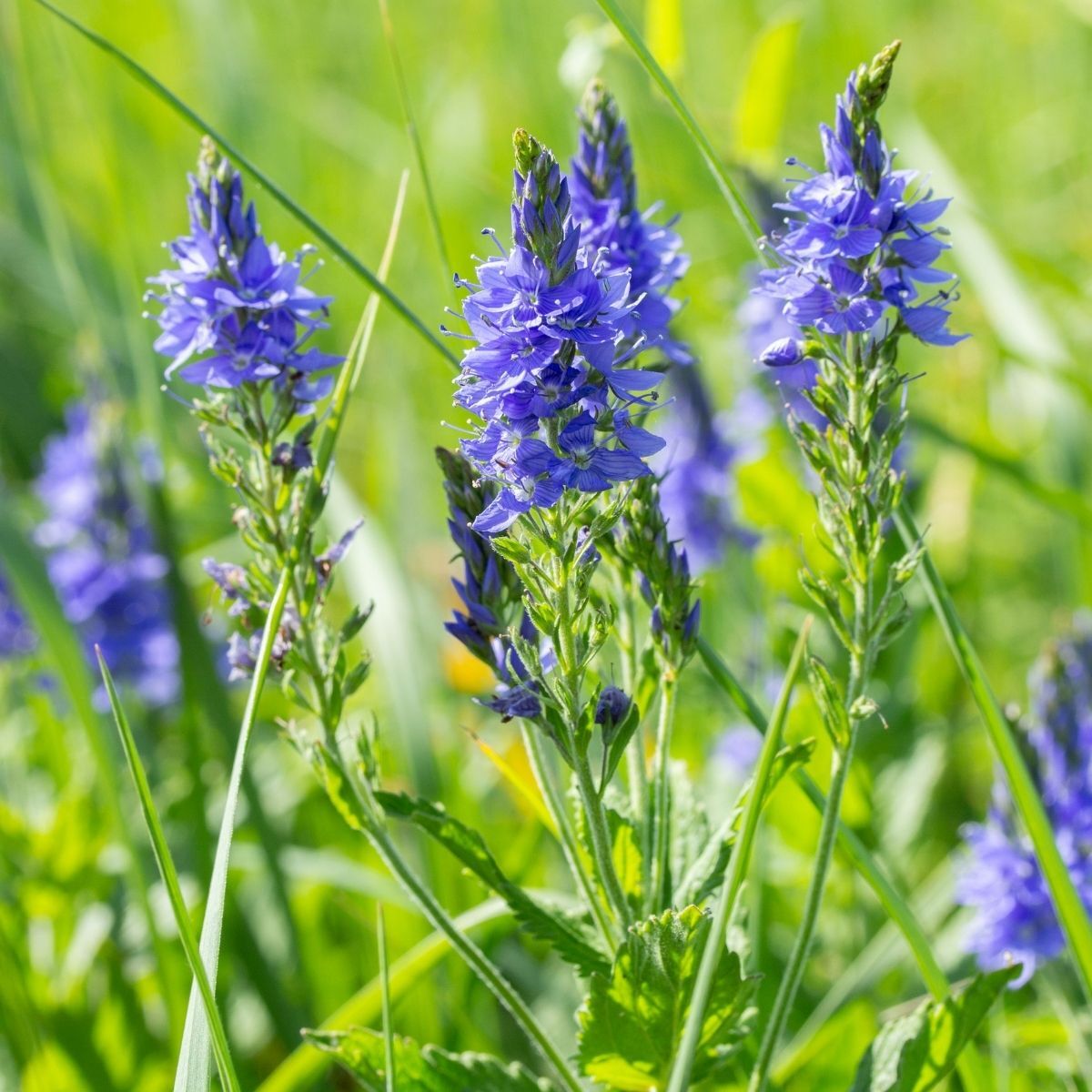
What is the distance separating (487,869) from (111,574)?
228cm

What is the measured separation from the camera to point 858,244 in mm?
1509

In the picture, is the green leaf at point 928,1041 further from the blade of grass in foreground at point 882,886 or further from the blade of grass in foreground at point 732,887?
the blade of grass in foreground at point 732,887

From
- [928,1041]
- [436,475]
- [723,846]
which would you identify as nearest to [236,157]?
[723,846]

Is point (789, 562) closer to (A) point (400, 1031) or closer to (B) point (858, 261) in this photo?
(A) point (400, 1031)

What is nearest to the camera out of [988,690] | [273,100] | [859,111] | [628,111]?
[859,111]

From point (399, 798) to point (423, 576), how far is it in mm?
3079

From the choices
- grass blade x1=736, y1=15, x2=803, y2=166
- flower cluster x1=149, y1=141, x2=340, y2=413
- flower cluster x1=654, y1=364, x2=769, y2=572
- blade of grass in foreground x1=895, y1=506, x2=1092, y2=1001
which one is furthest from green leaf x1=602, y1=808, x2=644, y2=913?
grass blade x1=736, y1=15, x2=803, y2=166

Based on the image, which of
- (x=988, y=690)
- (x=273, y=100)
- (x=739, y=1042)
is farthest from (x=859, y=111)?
(x=273, y=100)

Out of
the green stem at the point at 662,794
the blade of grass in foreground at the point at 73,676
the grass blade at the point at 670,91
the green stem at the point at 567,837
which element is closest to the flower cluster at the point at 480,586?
the green stem at the point at 567,837

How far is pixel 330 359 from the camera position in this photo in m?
1.76

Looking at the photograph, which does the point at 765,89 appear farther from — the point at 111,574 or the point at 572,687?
the point at 572,687

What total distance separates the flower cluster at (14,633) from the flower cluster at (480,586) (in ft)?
7.39

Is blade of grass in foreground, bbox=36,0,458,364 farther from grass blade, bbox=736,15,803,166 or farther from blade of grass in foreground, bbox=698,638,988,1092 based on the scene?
grass blade, bbox=736,15,803,166

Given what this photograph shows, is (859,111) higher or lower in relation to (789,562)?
higher
